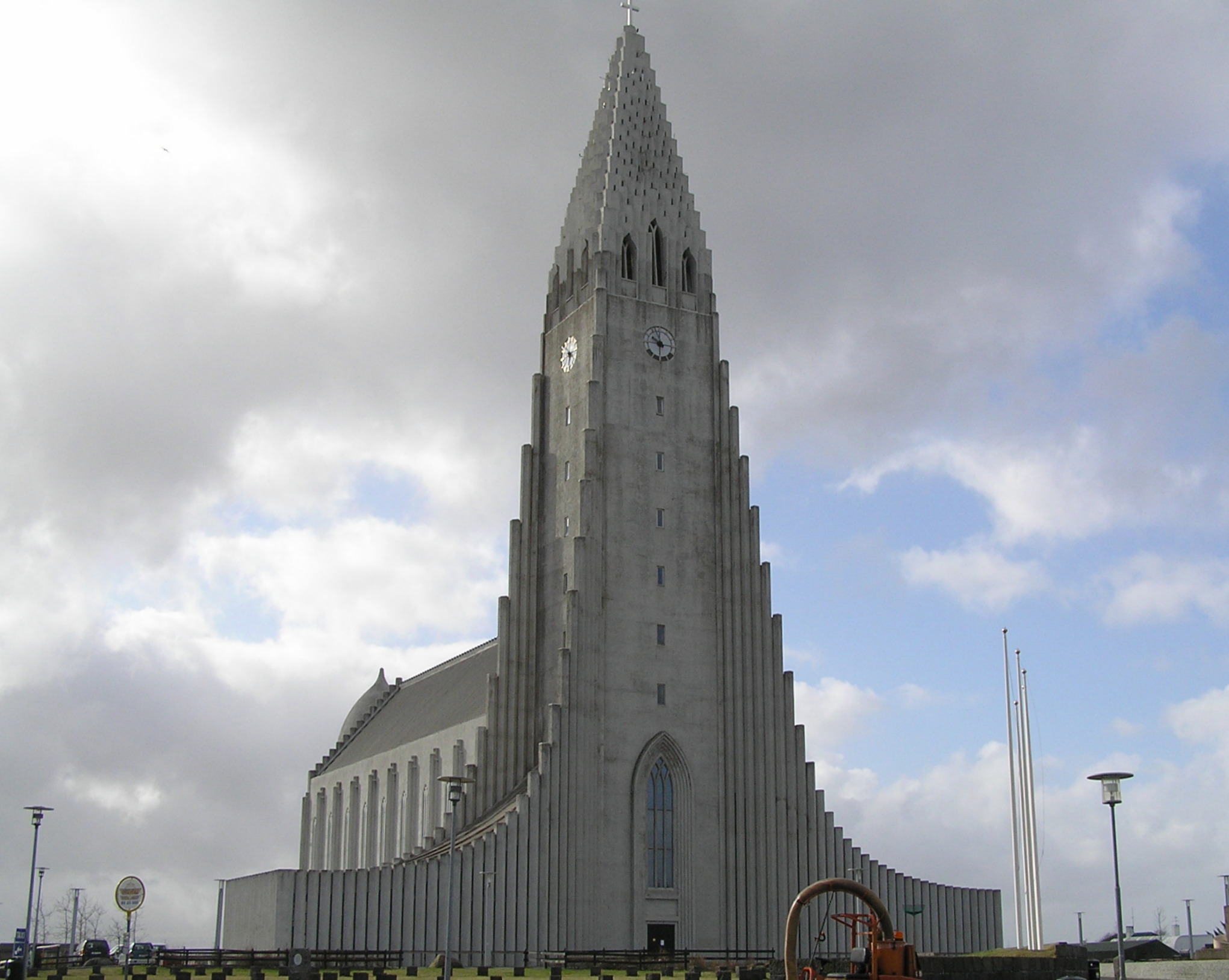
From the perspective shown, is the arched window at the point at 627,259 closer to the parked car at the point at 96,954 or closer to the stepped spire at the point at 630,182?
the stepped spire at the point at 630,182

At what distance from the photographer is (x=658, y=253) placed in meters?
81.1

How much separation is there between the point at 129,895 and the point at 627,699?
108 feet

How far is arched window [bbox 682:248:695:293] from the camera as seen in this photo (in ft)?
266

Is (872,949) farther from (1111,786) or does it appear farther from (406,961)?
(406,961)

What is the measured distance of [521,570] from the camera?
250ft

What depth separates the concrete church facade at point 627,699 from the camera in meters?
66.4

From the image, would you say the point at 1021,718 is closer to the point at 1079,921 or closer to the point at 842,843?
the point at 842,843

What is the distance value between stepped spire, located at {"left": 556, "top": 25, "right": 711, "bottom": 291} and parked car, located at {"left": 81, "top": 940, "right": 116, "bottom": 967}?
4118cm

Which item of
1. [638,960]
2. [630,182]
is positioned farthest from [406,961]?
[630,182]

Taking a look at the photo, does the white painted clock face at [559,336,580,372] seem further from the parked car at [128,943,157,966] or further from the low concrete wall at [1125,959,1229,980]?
the low concrete wall at [1125,959,1229,980]

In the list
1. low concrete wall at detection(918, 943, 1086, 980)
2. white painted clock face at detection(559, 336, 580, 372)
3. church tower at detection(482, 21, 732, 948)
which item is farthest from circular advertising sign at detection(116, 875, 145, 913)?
white painted clock face at detection(559, 336, 580, 372)

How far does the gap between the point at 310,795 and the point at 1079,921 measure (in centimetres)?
6250

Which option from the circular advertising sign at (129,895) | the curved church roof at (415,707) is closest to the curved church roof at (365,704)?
the curved church roof at (415,707)

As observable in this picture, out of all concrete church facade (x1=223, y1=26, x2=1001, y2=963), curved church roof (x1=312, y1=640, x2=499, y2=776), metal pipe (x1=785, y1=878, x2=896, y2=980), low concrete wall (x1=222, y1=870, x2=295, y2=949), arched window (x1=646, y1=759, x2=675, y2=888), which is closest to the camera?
metal pipe (x1=785, y1=878, x2=896, y2=980)
